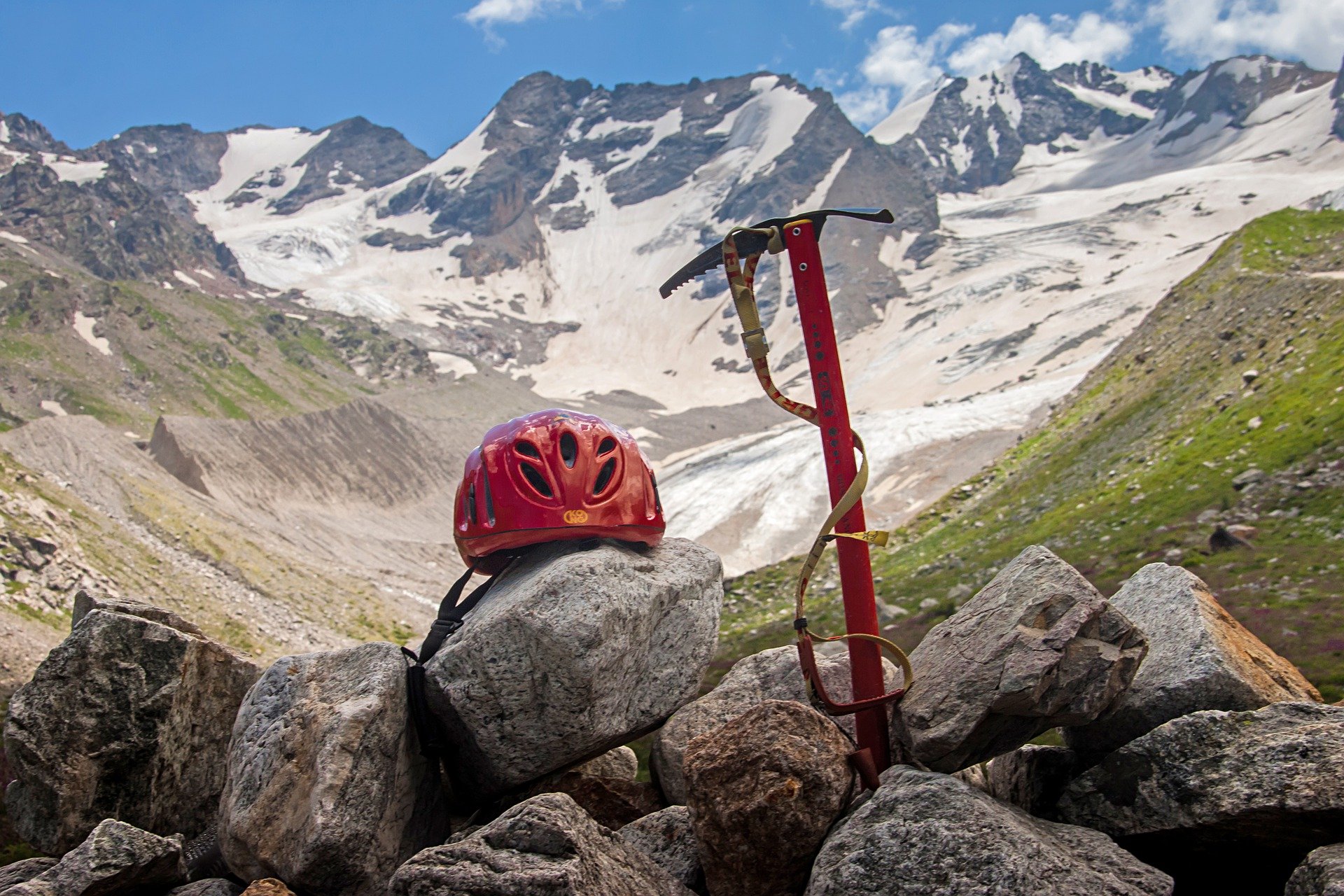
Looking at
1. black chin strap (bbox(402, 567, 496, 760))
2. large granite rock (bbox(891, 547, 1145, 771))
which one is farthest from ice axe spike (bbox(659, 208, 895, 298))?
black chin strap (bbox(402, 567, 496, 760))

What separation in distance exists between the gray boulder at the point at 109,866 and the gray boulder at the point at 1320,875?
28.7 feet

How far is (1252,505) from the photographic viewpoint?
99.9ft

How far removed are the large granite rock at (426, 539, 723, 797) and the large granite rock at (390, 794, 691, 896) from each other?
1.39 metres

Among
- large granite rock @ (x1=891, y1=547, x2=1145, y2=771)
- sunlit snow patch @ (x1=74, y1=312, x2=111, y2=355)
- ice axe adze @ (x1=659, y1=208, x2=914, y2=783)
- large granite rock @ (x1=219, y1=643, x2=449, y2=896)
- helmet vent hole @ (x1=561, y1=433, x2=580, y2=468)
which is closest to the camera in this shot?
large granite rock @ (x1=891, y1=547, x2=1145, y2=771)

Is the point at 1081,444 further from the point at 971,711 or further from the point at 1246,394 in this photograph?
the point at 971,711

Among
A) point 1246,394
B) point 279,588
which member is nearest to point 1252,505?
point 1246,394

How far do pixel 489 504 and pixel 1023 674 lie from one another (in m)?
5.64

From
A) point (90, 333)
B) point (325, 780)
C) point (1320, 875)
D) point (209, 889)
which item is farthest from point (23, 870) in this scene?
point (90, 333)

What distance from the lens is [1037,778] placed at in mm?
8344

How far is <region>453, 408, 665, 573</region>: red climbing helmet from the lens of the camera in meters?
10.1

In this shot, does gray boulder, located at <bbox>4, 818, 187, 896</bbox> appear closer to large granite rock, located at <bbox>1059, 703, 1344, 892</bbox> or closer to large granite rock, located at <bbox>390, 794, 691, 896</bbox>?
large granite rock, located at <bbox>390, 794, 691, 896</bbox>

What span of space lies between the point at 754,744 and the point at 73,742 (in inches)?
266

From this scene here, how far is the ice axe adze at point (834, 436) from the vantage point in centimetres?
841

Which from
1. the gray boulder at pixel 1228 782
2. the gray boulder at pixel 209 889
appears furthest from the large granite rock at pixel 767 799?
the gray boulder at pixel 209 889
